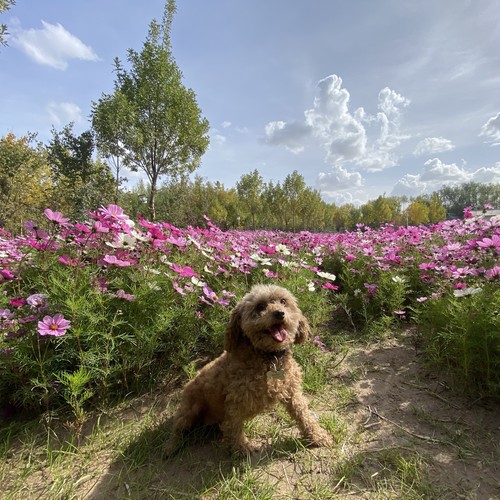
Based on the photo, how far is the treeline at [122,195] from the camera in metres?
13.7

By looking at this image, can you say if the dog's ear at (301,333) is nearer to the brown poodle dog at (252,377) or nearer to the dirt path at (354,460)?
the brown poodle dog at (252,377)

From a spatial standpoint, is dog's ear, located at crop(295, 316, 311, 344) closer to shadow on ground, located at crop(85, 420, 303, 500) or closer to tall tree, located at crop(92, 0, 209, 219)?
shadow on ground, located at crop(85, 420, 303, 500)

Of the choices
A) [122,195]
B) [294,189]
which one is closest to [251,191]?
[294,189]

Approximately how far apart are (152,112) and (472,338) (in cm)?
1643

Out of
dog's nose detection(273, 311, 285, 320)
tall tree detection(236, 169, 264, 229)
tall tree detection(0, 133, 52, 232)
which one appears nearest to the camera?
dog's nose detection(273, 311, 285, 320)

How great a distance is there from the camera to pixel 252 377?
1.89 metres

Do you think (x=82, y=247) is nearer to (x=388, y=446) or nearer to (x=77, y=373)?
(x=77, y=373)

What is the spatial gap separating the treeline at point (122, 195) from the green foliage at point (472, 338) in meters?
3.44

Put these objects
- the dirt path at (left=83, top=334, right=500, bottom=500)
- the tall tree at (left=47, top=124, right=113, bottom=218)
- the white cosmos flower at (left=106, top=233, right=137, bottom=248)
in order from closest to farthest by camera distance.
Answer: the dirt path at (left=83, top=334, right=500, bottom=500) → the white cosmos flower at (left=106, top=233, right=137, bottom=248) → the tall tree at (left=47, top=124, right=113, bottom=218)

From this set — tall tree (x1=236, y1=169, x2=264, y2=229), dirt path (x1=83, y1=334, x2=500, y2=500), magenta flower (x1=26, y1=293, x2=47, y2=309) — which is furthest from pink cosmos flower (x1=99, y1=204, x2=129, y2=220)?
tall tree (x1=236, y1=169, x2=264, y2=229)

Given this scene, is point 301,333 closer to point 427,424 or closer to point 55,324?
point 427,424

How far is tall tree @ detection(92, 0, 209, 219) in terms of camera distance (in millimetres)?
14164

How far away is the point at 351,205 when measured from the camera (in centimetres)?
6197

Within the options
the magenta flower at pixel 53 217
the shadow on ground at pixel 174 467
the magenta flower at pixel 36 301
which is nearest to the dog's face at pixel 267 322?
the shadow on ground at pixel 174 467
